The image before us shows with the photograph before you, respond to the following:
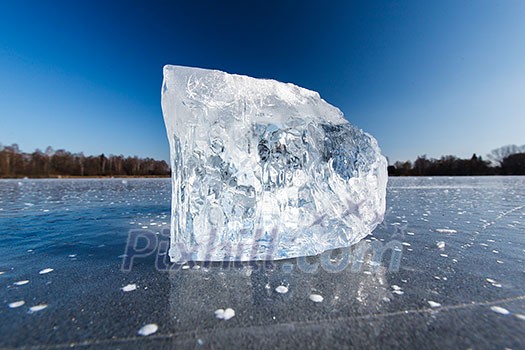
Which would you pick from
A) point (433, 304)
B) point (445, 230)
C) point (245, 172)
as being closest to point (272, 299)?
point (433, 304)

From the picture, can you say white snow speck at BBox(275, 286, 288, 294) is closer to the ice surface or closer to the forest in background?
the ice surface

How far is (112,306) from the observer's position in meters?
1.62

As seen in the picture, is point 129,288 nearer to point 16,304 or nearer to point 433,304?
point 16,304

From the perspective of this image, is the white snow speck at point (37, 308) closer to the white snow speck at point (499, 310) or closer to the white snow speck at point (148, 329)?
the white snow speck at point (148, 329)

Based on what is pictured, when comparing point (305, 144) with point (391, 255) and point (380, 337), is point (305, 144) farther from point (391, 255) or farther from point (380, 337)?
point (380, 337)

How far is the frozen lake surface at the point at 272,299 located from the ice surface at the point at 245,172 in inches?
10.1

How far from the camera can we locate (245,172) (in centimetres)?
259

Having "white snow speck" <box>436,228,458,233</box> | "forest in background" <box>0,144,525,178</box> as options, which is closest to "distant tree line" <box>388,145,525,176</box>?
"forest in background" <box>0,144,525,178</box>

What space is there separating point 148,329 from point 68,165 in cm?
6800

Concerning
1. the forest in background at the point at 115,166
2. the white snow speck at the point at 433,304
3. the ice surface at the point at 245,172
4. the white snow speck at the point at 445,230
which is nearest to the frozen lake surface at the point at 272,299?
the white snow speck at the point at 433,304

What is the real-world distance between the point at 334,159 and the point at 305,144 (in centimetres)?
52

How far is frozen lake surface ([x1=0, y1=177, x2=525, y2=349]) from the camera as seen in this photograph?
4.29ft

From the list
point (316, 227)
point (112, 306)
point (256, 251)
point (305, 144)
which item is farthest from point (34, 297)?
point (305, 144)

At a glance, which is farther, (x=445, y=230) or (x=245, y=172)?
(x=445, y=230)
